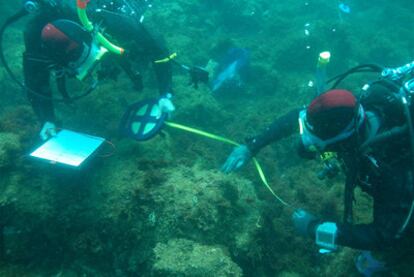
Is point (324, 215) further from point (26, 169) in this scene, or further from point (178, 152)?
point (26, 169)

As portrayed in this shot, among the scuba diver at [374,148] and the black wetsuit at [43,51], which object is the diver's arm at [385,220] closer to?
the scuba diver at [374,148]

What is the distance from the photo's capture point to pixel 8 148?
4.49 m

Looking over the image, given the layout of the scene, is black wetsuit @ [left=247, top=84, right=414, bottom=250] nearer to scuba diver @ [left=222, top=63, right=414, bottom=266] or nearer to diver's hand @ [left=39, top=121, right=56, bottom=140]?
scuba diver @ [left=222, top=63, right=414, bottom=266]

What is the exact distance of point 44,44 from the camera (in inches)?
153

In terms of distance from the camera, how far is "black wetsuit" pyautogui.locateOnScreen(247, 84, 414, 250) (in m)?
2.68

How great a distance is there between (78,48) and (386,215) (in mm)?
3774

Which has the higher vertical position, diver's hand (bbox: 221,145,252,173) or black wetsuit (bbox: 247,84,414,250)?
black wetsuit (bbox: 247,84,414,250)

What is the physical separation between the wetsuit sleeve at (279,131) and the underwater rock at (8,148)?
3339mm

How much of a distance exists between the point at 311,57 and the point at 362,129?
7.61 metres

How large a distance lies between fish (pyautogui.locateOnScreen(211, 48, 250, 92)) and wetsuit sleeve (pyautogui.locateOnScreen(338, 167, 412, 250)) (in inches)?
224

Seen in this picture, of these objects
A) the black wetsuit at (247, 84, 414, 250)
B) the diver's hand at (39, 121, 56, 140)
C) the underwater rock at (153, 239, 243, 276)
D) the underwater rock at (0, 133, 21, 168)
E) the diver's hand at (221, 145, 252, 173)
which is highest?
the black wetsuit at (247, 84, 414, 250)

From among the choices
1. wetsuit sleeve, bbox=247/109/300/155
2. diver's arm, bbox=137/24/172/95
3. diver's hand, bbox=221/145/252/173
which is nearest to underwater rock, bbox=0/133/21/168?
diver's arm, bbox=137/24/172/95

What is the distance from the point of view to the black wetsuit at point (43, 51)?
449 centimetres

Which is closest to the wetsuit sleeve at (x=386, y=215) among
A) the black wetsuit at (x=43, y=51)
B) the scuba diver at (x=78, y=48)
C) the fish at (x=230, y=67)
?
the scuba diver at (x=78, y=48)
